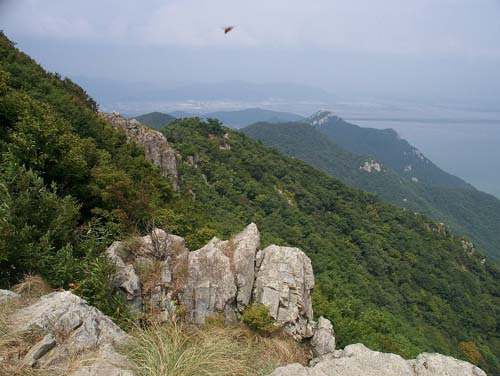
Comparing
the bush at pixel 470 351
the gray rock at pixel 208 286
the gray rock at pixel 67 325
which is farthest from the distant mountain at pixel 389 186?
the gray rock at pixel 67 325

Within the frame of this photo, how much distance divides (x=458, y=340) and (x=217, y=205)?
91.1 ft

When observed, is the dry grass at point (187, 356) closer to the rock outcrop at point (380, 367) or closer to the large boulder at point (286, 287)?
the rock outcrop at point (380, 367)

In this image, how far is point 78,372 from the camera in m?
3.40

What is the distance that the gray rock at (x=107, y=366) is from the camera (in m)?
3.42

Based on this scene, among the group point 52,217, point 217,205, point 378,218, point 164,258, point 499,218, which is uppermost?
point 52,217

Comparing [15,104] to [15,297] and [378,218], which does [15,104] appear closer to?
[15,297]

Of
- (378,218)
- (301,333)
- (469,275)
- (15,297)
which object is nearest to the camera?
(15,297)

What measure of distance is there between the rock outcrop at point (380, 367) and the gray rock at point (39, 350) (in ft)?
8.05


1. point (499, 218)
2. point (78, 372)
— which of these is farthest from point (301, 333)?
point (499, 218)

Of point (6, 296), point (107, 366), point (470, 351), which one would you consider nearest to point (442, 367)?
point (107, 366)

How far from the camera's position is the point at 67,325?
4023 millimetres

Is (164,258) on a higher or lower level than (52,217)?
lower

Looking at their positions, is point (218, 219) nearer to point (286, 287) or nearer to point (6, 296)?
point (286, 287)

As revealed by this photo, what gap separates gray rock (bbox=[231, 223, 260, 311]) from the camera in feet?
25.5
